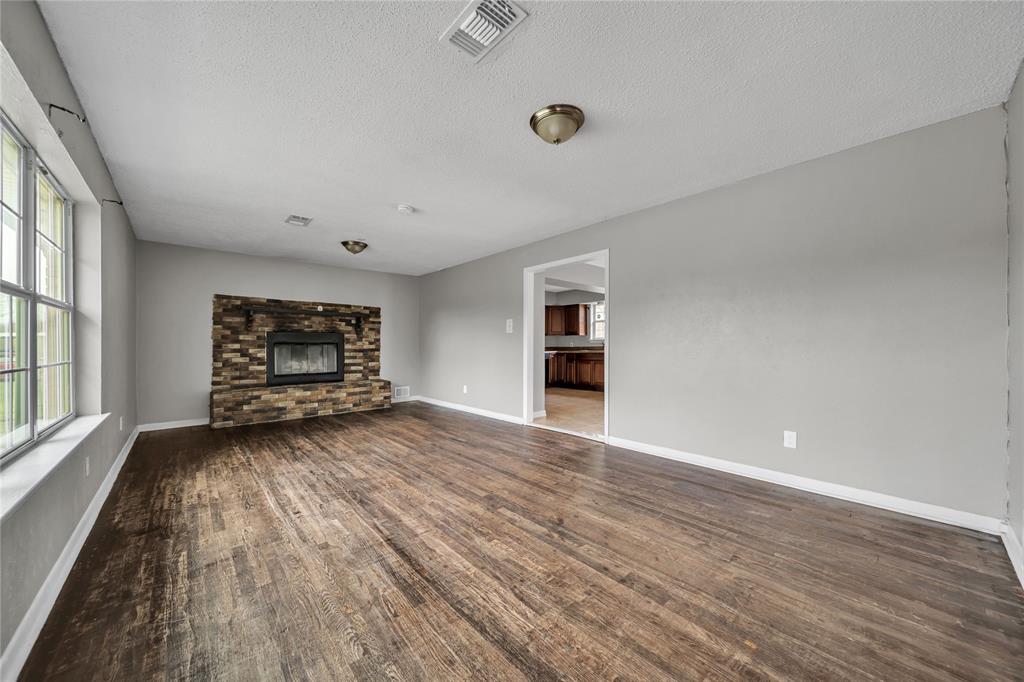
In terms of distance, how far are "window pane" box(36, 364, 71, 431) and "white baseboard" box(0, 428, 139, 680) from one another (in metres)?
0.56

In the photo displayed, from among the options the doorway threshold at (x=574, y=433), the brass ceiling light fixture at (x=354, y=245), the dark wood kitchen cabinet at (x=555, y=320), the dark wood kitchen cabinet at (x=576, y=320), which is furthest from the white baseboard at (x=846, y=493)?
the dark wood kitchen cabinet at (x=555, y=320)

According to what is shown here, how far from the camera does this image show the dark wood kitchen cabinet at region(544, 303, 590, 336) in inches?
387

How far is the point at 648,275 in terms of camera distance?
12.7ft

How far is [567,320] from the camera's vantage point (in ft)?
32.8

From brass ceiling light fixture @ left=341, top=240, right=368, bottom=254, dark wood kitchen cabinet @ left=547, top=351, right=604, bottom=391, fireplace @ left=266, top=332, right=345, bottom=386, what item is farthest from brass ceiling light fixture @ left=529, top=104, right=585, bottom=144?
dark wood kitchen cabinet @ left=547, top=351, right=604, bottom=391

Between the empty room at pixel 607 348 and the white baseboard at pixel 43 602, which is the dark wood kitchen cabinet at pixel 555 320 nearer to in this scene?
the empty room at pixel 607 348

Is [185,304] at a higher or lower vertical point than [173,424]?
higher

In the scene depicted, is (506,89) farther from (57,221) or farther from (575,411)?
(575,411)

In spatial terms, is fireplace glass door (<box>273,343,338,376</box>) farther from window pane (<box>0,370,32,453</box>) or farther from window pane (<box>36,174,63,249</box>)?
window pane (<box>0,370,32,453</box>)

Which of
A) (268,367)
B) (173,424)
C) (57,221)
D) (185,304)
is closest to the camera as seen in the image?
(57,221)

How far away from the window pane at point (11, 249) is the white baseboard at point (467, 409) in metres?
4.44

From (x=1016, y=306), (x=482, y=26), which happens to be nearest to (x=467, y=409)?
(x=482, y=26)

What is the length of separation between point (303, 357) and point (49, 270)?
13.4 feet

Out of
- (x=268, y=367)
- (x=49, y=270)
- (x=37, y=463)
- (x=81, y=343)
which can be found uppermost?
(x=49, y=270)
